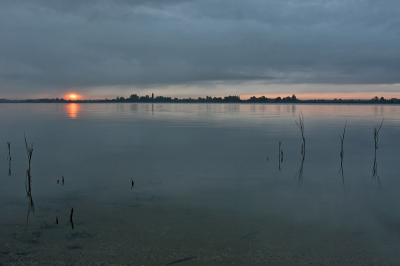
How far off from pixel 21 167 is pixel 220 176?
721cm

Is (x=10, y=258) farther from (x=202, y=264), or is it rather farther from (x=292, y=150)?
(x=292, y=150)

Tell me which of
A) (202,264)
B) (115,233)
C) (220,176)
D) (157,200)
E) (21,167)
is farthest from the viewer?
(21,167)

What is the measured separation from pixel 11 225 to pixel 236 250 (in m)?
4.38

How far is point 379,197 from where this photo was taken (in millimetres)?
7617

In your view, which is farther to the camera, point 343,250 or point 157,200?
point 157,200

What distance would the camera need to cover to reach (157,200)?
7055mm

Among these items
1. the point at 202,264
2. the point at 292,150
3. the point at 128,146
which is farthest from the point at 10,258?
the point at 292,150

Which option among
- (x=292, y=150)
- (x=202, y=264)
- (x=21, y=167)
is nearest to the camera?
(x=202, y=264)

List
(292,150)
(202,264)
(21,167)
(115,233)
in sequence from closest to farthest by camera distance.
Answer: (202,264)
(115,233)
(21,167)
(292,150)

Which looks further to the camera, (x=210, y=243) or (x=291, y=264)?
(x=210, y=243)

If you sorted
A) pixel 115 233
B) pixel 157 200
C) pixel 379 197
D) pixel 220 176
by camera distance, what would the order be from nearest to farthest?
pixel 115 233 < pixel 157 200 < pixel 379 197 < pixel 220 176

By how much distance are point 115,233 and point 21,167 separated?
278 inches

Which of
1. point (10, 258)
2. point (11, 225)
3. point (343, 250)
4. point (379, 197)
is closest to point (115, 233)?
point (10, 258)

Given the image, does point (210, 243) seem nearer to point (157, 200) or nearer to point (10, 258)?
point (157, 200)
